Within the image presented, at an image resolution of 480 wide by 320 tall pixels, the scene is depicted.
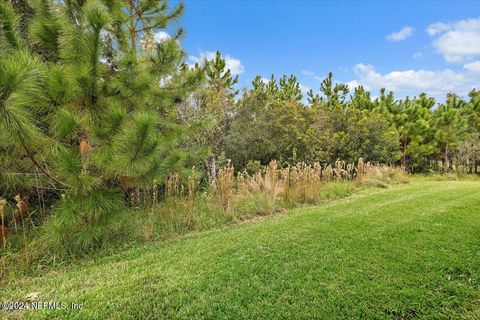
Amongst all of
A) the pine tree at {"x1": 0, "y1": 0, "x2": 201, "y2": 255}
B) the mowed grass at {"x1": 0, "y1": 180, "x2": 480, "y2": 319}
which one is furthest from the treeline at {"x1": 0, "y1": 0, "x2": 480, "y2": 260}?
the mowed grass at {"x1": 0, "y1": 180, "x2": 480, "y2": 319}

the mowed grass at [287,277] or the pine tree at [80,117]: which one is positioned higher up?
the pine tree at [80,117]

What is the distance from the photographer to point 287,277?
8.51ft

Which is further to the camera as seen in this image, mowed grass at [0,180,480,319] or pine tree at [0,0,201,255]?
pine tree at [0,0,201,255]

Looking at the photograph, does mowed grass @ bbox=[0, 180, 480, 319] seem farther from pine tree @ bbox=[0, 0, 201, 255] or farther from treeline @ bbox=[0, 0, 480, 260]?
treeline @ bbox=[0, 0, 480, 260]

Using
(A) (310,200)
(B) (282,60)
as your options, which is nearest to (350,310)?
(A) (310,200)

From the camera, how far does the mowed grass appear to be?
7.00 ft

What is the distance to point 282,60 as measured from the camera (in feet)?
44.9

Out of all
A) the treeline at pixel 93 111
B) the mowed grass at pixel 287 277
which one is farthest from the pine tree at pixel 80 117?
the mowed grass at pixel 287 277

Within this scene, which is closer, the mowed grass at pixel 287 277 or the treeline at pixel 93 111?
the mowed grass at pixel 287 277

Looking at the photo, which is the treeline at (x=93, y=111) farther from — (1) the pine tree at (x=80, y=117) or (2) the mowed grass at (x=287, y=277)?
(2) the mowed grass at (x=287, y=277)

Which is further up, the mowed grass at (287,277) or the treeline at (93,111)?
the treeline at (93,111)

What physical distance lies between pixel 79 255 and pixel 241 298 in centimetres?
231

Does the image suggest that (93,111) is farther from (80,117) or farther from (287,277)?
(287,277)

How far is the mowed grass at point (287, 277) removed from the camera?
213cm
